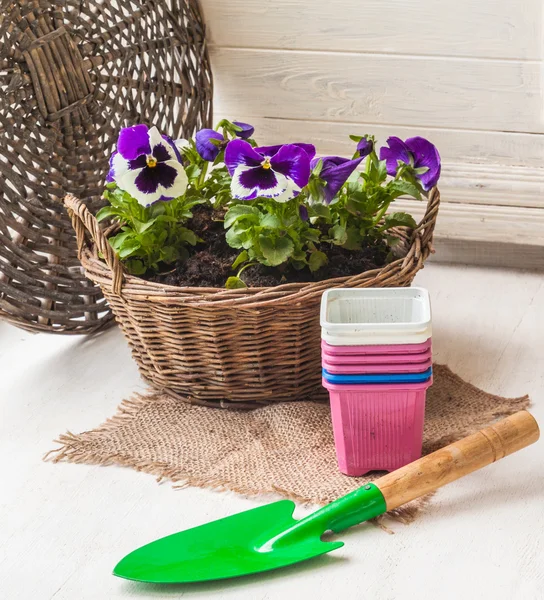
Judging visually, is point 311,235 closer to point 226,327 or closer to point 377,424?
point 226,327

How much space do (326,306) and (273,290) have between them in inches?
3.4

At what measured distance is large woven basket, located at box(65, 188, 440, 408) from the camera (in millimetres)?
1114

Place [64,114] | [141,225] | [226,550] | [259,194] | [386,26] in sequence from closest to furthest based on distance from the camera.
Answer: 1. [226,550]
2. [259,194]
3. [141,225]
4. [64,114]
5. [386,26]

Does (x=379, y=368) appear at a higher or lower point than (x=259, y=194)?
lower

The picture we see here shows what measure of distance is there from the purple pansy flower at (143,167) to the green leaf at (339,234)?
0.73 feet

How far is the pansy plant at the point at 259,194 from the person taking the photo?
1092 millimetres

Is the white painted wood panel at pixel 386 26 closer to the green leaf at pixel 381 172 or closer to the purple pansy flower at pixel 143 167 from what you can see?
the green leaf at pixel 381 172

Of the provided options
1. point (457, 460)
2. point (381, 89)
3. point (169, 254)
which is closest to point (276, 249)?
point (169, 254)

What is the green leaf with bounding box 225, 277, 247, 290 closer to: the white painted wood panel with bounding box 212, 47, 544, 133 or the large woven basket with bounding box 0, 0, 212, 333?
the large woven basket with bounding box 0, 0, 212, 333

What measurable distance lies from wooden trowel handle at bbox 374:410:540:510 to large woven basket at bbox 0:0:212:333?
683 millimetres

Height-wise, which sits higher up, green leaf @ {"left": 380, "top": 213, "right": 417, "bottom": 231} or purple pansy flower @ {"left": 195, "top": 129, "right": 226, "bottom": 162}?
purple pansy flower @ {"left": 195, "top": 129, "right": 226, "bottom": 162}

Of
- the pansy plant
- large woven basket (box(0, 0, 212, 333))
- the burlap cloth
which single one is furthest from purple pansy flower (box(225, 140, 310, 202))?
large woven basket (box(0, 0, 212, 333))

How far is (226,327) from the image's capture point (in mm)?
1136

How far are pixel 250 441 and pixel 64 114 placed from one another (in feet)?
2.12
